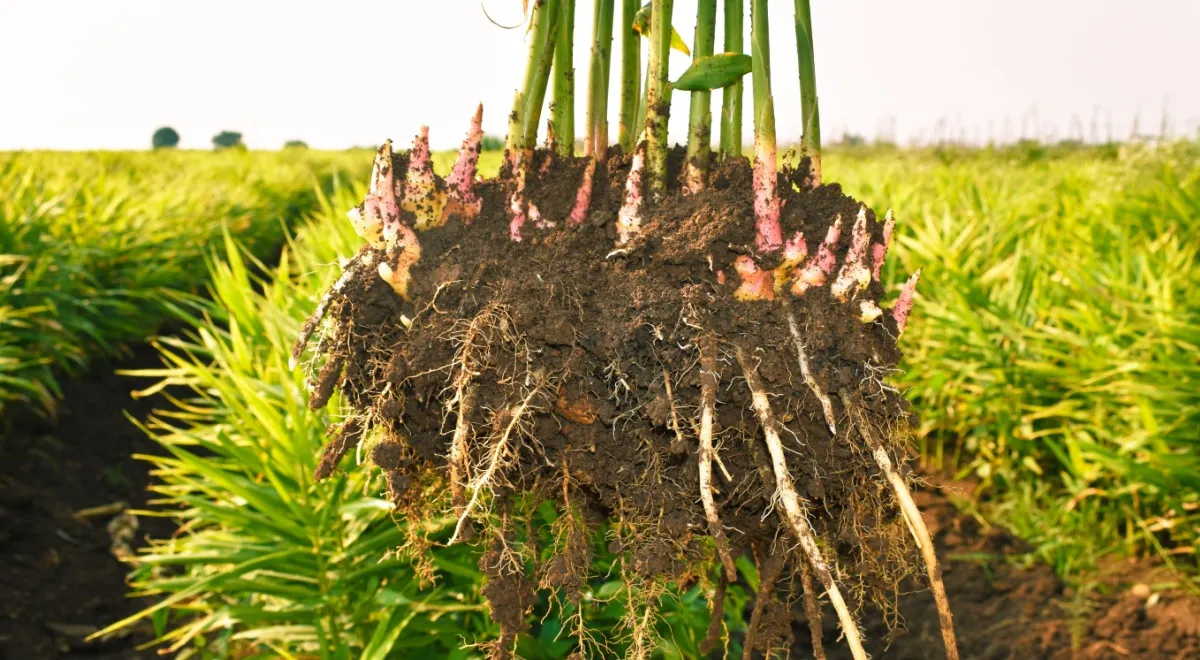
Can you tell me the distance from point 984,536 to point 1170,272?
1.20m

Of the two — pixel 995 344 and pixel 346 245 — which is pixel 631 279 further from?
pixel 995 344

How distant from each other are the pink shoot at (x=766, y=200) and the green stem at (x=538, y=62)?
0.29 m

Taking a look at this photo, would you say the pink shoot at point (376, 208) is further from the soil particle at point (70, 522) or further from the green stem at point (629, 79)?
the soil particle at point (70, 522)

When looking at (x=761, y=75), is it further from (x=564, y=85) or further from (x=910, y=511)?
(x=910, y=511)

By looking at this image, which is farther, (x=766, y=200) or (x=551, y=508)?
(x=551, y=508)

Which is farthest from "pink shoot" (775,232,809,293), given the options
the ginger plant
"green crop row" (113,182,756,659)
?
"green crop row" (113,182,756,659)

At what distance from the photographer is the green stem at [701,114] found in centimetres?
111

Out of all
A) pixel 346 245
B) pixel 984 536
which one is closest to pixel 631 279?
pixel 346 245

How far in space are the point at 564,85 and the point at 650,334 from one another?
0.38m

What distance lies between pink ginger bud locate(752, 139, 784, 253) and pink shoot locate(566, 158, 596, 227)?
20cm

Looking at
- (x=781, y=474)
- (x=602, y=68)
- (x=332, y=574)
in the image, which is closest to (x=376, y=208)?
(x=602, y=68)

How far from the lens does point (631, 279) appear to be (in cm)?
104

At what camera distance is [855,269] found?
105 centimetres

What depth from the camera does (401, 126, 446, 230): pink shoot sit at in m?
1.10
